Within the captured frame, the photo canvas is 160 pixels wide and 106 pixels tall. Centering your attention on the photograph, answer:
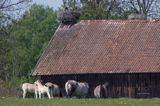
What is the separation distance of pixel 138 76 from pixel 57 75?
590cm

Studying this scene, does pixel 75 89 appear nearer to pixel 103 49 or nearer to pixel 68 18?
pixel 103 49

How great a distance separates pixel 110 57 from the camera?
5438 centimetres

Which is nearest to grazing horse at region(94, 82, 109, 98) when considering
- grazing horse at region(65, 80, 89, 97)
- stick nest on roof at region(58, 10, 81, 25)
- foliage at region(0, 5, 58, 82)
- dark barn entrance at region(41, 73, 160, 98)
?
dark barn entrance at region(41, 73, 160, 98)

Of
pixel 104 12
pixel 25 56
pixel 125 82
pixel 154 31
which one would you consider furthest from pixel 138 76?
pixel 25 56

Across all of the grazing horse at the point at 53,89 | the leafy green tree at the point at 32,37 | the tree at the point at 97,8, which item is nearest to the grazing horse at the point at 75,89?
the grazing horse at the point at 53,89

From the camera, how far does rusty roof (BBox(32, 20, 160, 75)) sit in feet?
174

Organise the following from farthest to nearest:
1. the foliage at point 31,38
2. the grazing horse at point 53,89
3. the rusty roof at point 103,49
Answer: the foliage at point 31,38 → the rusty roof at point 103,49 → the grazing horse at point 53,89

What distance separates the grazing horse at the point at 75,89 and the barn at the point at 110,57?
3.42 m

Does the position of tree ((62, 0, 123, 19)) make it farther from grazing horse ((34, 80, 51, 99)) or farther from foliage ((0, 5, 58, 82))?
grazing horse ((34, 80, 51, 99))

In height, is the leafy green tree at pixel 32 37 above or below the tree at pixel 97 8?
below

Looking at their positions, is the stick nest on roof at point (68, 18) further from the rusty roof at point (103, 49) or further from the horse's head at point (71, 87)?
the horse's head at point (71, 87)

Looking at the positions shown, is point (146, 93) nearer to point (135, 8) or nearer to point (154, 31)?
point (154, 31)

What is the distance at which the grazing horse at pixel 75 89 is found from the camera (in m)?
48.7

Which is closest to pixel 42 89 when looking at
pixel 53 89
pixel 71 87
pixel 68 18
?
pixel 71 87
